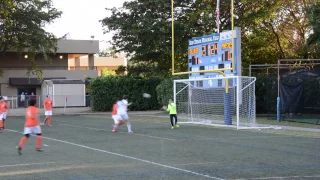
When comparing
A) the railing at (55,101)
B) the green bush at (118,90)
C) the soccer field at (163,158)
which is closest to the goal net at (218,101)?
the soccer field at (163,158)

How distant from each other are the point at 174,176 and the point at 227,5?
2909 centimetres

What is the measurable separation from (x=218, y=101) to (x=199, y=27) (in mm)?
11267

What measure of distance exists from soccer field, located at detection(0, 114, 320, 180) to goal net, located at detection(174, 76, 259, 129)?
19.7 feet

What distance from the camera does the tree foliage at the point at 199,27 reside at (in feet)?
120

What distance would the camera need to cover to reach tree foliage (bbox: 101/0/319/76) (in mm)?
36719

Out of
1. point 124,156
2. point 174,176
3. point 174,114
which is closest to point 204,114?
point 174,114

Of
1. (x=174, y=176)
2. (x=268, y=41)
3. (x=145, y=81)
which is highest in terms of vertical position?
(x=268, y=41)

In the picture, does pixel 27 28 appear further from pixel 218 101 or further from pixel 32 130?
pixel 32 130

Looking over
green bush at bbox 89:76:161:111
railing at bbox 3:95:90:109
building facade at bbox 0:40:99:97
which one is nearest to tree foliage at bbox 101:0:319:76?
green bush at bbox 89:76:161:111

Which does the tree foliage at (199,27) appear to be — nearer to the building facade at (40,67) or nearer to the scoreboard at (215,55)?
the scoreboard at (215,55)

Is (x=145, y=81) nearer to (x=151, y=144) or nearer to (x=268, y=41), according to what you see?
(x=268, y=41)

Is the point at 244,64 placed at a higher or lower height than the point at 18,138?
higher

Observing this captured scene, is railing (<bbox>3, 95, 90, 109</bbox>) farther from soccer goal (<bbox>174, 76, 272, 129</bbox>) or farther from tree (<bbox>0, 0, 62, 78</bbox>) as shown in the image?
soccer goal (<bbox>174, 76, 272, 129</bbox>)

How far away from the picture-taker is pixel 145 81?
1699 inches
